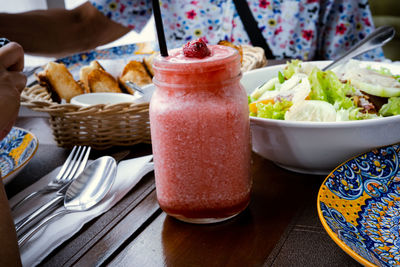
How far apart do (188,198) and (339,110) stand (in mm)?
350

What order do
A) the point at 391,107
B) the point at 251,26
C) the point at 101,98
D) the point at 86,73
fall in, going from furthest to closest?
the point at 251,26
the point at 86,73
the point at 101,98
the point at 391,107

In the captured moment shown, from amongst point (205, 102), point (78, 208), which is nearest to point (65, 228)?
point (78, 208)

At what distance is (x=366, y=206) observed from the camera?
2.06ft

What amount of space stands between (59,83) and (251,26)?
124 cm

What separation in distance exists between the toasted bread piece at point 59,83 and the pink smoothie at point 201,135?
60cm

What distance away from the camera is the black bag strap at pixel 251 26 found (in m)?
2.09

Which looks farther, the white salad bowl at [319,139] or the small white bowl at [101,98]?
the small white bowl at [101,98]

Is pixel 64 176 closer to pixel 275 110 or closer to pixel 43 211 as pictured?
pixel 43 211

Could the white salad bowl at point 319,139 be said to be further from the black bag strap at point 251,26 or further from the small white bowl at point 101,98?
the black bag strap at point 251,26

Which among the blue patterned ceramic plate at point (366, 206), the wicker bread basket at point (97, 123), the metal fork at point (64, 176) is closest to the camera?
the blue patterned ceramic plate at point (366, 206)

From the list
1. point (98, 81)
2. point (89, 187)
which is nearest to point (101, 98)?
point (98, 81)

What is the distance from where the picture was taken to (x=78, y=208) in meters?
0.71

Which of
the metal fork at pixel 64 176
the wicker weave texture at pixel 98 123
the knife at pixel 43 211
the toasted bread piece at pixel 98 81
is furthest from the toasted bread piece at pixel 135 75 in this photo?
the knife at pixel 43 211

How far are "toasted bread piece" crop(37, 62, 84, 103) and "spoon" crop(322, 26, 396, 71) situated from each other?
68 centimetres
